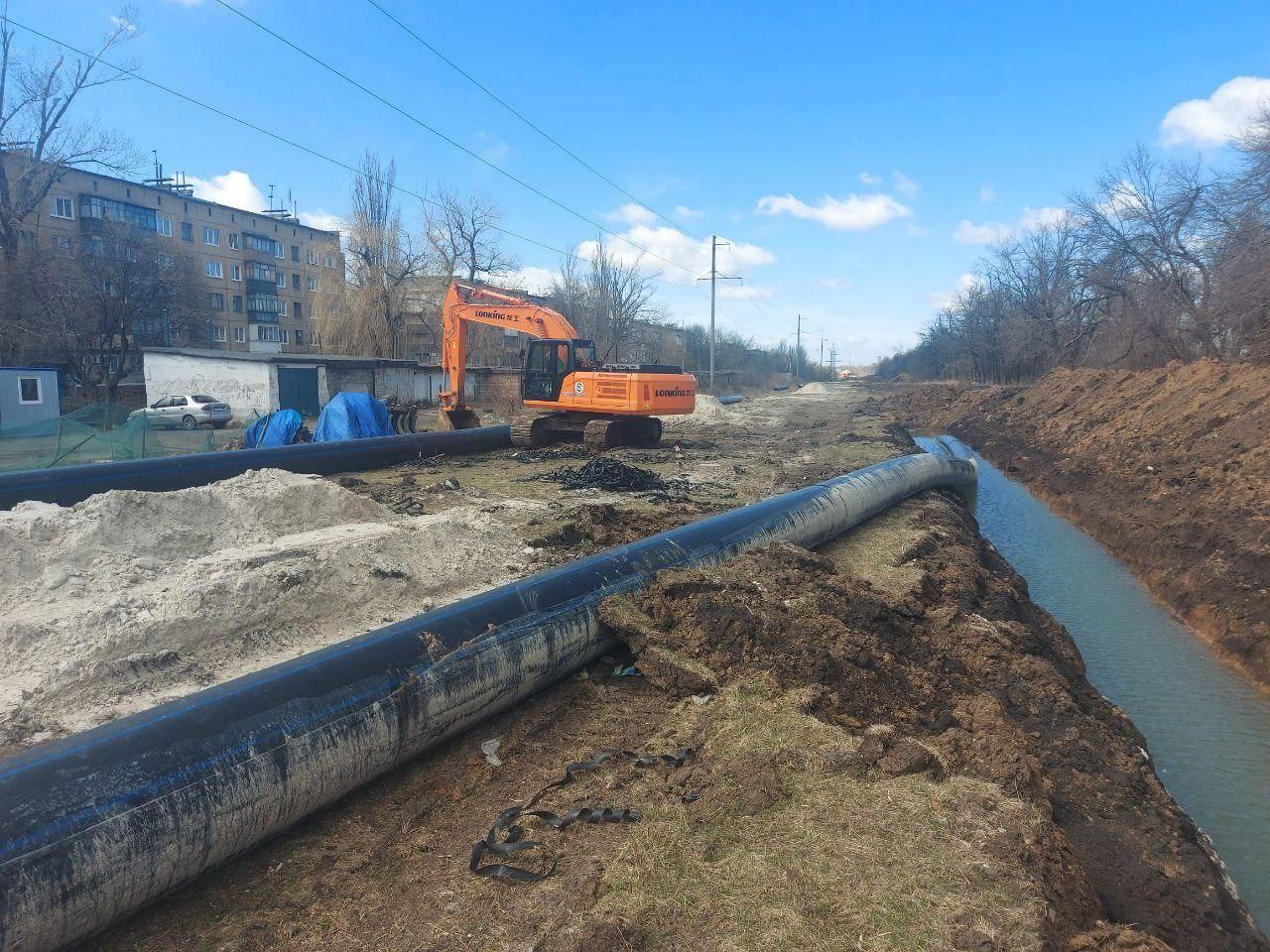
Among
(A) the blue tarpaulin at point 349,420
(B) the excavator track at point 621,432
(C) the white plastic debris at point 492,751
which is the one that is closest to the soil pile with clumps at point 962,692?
(C) the white plastic debris at point 492,751

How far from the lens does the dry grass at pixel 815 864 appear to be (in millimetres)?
2701

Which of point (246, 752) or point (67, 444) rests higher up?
point (67, 444)

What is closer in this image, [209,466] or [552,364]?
[209,466]

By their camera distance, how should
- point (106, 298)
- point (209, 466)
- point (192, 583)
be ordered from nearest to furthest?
point (192, 583) → point (209, 466) → point (106, 298)

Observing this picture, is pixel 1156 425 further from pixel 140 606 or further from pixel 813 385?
pixel 813 385

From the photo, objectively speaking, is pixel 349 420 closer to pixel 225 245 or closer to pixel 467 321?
pixel 467 321

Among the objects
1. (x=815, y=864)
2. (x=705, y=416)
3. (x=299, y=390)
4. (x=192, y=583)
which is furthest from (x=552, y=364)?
(x=815, y=864)

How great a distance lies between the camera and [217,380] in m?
26.5

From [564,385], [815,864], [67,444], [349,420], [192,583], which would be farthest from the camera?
[564,385]

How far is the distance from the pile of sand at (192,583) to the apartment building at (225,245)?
36.8 meters

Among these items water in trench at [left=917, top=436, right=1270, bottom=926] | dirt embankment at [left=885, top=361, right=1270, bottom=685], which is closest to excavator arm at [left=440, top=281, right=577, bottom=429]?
water in trench at [left=917, top=436, right=1270, bottom=926]

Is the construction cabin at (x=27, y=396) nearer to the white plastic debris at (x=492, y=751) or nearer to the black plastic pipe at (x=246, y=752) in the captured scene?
the black plastic pipe at (x=246, y=752)

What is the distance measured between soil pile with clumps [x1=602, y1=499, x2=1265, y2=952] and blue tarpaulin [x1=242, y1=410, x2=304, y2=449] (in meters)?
12.6

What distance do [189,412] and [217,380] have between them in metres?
2.08
